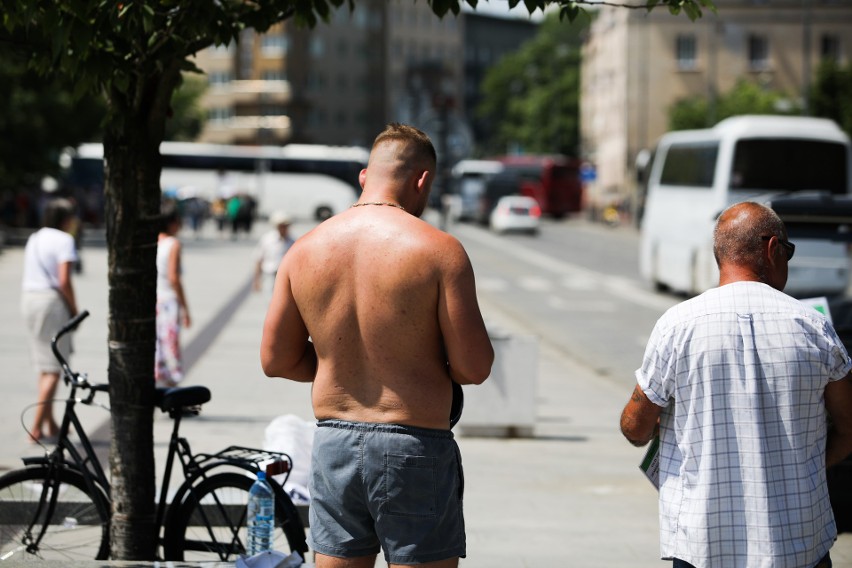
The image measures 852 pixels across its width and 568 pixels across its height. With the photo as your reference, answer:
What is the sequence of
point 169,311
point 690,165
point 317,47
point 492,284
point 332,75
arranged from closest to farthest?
point 169,311
point 690,165
point 492,284
point 317,47
point 332,75

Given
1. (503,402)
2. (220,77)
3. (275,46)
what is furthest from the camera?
(275,46)

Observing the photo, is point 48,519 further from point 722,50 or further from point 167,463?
point 722,50

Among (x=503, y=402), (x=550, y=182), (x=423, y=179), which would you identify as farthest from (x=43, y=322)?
(x=550, y=182)

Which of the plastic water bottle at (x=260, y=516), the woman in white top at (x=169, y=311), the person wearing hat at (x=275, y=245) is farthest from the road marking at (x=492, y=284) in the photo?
the plastic water bottle at (x=260, y=516)

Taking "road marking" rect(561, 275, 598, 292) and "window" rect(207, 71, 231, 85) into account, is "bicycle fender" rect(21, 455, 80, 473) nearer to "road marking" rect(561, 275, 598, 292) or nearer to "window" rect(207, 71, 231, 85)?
"road marking" rect(561, 275, 598, 292)

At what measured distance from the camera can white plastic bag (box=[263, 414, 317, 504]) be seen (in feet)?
23.2

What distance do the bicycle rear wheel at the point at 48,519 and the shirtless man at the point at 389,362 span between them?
2191mm

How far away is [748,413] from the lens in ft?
12.4

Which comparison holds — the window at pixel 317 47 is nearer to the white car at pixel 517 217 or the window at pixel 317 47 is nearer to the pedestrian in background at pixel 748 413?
the white car at pixel 517 217

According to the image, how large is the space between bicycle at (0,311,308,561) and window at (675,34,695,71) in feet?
247

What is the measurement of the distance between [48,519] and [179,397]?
0.80 m

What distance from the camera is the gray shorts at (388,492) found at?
3.72 m

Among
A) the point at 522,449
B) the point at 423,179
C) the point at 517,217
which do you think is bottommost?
the point at 517,217

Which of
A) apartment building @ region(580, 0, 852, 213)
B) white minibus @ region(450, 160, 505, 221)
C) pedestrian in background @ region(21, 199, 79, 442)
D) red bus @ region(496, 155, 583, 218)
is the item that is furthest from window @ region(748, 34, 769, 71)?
pedestrian in background @ region(21, 199, 79, 442)
